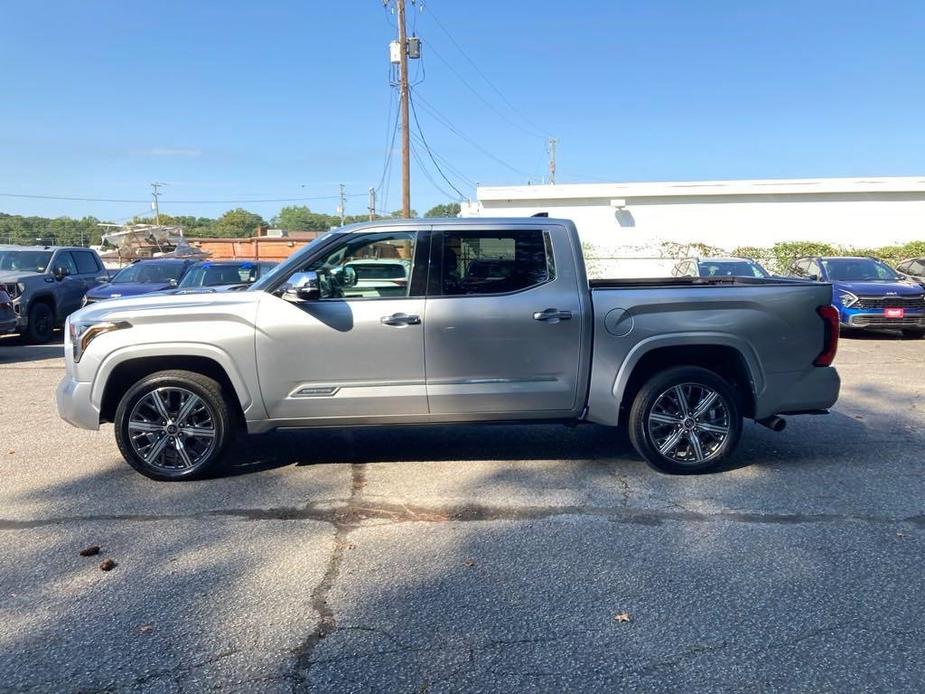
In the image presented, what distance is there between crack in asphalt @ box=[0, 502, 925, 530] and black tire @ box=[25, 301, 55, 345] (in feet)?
34.0

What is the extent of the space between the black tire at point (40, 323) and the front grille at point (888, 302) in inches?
619

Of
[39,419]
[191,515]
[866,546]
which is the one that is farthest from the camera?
[39,419]

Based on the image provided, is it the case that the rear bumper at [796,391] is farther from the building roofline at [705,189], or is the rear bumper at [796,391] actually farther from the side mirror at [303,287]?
the building roofline at [705,189]

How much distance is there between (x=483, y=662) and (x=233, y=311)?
311 cm

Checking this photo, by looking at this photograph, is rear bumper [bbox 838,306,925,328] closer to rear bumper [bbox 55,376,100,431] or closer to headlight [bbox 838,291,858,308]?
headlight [bbox 838,291,858,308]

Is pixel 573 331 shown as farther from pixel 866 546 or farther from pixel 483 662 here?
pixel 483 662

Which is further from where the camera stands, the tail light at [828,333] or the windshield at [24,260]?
the windshield at [24,260]

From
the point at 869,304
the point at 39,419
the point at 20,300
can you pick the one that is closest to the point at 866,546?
the point at 39,419

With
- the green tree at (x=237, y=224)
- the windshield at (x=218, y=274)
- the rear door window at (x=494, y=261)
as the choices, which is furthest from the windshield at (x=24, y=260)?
the green tree at (x=237, y=224)

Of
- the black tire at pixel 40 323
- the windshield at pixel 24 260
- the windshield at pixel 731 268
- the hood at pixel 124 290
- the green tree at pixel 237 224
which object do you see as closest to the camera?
the hood at pixel 124 290

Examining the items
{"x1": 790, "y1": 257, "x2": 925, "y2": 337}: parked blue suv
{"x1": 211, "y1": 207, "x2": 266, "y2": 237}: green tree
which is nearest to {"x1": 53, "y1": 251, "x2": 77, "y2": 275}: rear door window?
{"x1": 790, "y1": 257, "x2": 925, "y2": 337}: parked blue suv

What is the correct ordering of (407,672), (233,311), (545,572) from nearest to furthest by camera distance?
1. (407,672)
2. (545,572)
3. (233,311)

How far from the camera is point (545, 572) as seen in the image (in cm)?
376

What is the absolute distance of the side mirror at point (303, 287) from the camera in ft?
16.0
